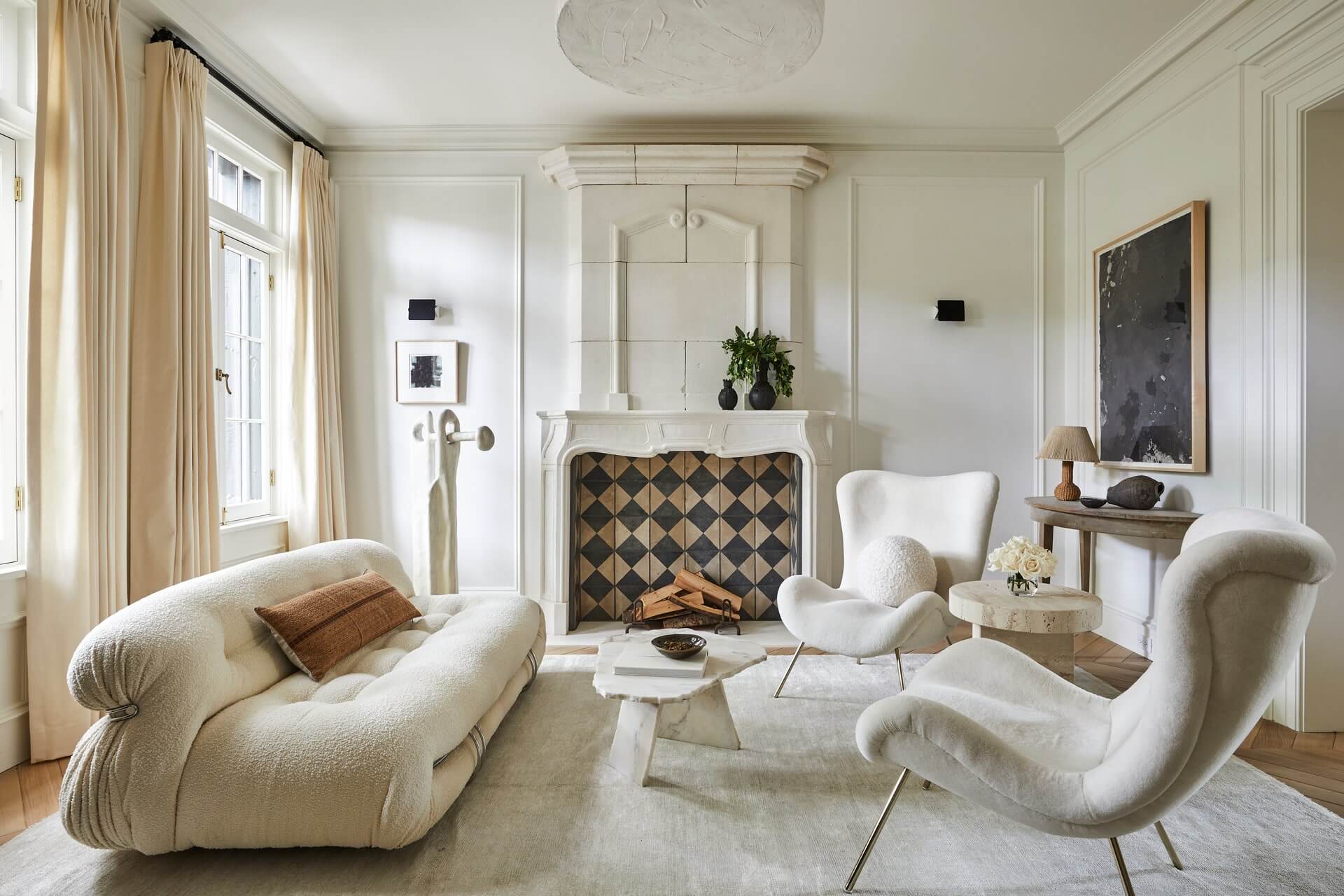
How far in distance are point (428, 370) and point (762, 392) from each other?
201cm

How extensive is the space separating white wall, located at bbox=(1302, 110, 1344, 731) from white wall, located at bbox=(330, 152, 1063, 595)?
1.73 m

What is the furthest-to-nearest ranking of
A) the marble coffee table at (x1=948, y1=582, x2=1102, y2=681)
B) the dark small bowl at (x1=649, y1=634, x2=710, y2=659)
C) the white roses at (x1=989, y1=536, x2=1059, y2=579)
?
the white roses at (x1=989, y1=536, x2=1059, y2=579)
the marble coffee table at (x1=948, y1=582, x2=1102, y2=681)
the dark small bowl at (x1=649, y1=634, x2=710, y2=659)

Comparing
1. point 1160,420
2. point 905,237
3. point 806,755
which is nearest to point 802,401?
point 905,237

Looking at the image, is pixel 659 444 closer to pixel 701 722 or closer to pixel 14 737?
pixel 701 722

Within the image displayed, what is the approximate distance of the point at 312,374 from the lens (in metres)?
4.11

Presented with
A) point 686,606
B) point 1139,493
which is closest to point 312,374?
point 686,606

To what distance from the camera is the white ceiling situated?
3.20 metres

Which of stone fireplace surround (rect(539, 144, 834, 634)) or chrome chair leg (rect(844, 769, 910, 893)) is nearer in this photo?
chrome chair leg (rect(844, 769, 910, 893))

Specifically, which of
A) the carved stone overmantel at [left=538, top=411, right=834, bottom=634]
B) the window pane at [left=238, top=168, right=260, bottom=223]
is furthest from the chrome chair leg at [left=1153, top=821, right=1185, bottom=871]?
the window pane at [left=238, top=168, right=260, bottom=223]

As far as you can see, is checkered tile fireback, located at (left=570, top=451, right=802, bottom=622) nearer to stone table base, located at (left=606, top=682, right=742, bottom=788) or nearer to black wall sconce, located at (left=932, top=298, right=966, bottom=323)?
black wall sconce, located at (left=932, top=298, right=966, bottom=323)

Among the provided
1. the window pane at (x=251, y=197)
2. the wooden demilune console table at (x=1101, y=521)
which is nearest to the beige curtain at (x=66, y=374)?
the window pane at (x=251, y=197)

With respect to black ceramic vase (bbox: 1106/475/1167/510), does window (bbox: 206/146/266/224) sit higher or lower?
higher

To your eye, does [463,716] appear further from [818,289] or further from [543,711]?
[818,289]

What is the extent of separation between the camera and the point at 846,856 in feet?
6.16
